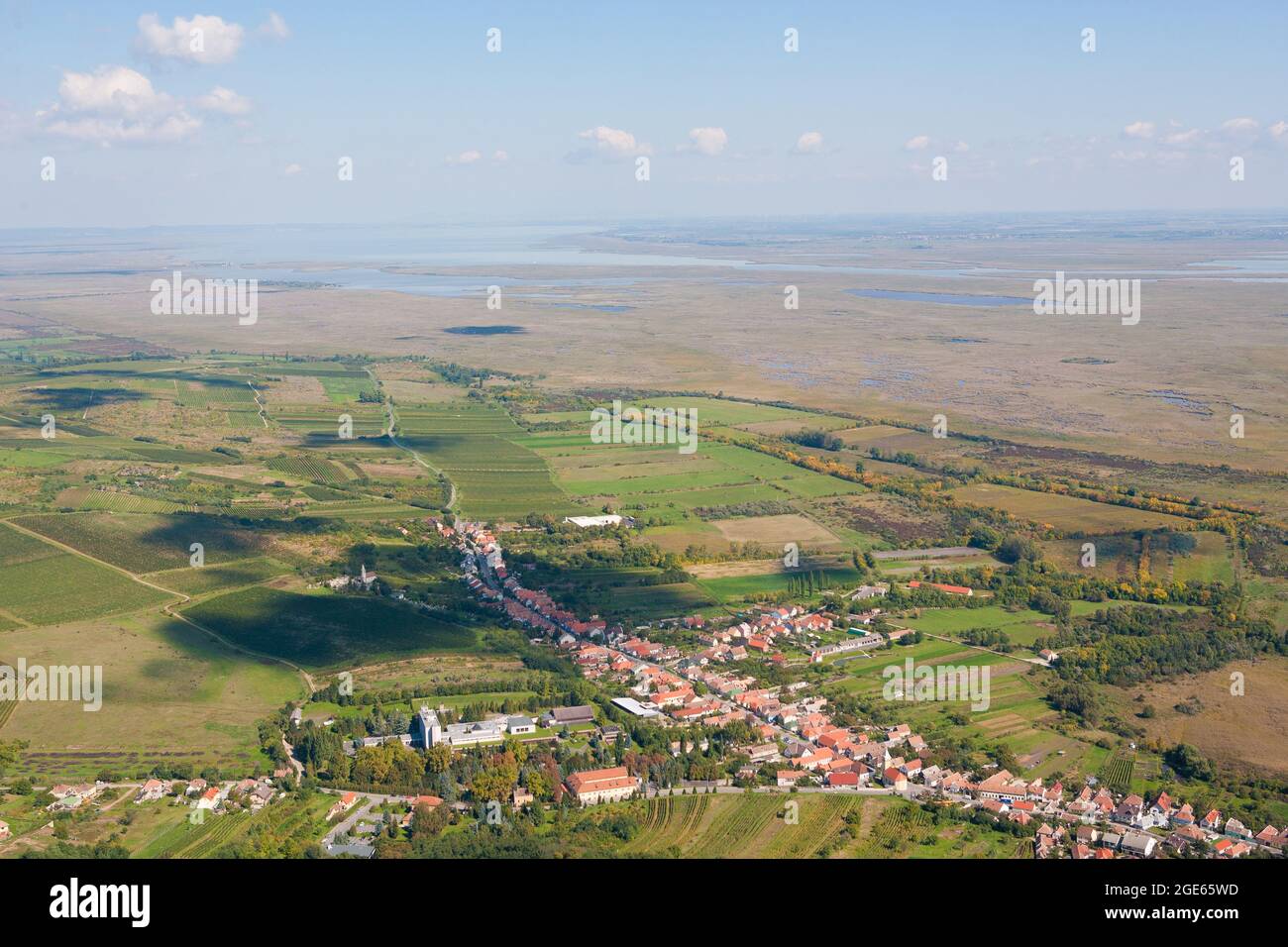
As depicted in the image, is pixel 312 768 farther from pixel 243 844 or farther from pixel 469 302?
pixel 469 302

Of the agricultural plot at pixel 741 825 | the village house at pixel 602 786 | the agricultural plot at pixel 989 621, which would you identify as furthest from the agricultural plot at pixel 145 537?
the agricultural plot at pixel 989 621

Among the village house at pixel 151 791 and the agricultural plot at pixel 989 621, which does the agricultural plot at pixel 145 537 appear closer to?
the village house at pixel 151 791

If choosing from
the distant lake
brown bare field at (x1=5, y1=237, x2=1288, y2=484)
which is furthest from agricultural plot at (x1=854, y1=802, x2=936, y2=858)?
the distant lake

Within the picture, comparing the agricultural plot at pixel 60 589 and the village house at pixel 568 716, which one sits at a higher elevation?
the agricultural plot at pixel 60 589

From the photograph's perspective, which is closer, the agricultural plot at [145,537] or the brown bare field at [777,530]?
the agricultural plot at [145,537]

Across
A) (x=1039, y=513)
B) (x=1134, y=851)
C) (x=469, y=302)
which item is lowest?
(x=1134, y=851)

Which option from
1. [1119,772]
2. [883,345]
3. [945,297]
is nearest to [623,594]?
[1119,772]

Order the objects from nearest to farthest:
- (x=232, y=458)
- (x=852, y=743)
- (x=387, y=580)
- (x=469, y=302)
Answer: (x=852, y=743) → (x=387, y=580) → (x=232, y=458) → (x=469, y=302)

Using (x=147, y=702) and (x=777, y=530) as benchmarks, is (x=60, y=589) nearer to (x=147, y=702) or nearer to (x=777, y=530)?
(x=147, y=702)
